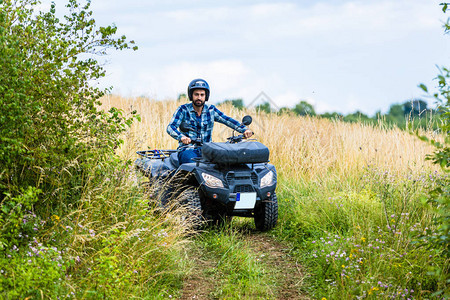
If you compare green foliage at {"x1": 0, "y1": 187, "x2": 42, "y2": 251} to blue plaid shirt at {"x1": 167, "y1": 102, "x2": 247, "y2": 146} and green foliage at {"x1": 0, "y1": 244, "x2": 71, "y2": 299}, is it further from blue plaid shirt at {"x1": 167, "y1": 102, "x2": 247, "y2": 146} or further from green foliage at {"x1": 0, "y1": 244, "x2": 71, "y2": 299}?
blue plaid shirt at {"x1": 167, "y1": 102, "x2": 247, "y2": 146}

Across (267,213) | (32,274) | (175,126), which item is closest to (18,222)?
(32,274)

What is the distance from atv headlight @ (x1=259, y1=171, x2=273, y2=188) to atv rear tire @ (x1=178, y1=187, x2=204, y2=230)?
79cm

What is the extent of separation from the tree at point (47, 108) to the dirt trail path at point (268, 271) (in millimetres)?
1524

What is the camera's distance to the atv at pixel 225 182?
20.4 feet

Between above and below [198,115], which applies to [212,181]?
below

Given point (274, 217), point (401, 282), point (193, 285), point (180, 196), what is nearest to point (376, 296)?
point (401, 282)

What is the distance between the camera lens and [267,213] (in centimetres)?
685

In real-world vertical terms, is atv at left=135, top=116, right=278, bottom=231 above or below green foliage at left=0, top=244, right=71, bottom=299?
above

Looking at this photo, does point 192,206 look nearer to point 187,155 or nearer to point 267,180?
point 187,155

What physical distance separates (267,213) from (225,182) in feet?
2.94

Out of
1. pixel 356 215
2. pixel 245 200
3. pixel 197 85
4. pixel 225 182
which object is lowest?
pixel 356 215

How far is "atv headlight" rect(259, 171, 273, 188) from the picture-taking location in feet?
21.1

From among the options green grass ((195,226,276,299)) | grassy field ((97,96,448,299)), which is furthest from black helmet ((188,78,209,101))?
green grass ((195,226,276,299))

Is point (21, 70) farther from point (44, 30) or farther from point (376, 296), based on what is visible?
point (376, 296)
